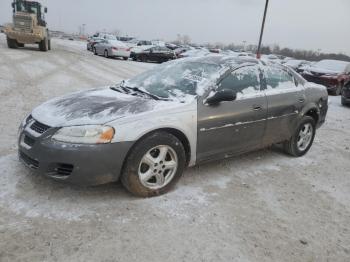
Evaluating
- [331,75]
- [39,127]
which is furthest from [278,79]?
[331,75]

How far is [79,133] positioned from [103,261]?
126 centimetres

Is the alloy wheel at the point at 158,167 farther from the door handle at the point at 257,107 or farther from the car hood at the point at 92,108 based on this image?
the door handle at the point at 257,107

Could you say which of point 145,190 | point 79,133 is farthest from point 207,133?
point 79,133

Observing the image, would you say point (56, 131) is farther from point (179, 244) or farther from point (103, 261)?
point (179, 244)

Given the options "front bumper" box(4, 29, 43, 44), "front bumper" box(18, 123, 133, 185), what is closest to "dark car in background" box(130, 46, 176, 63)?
"front bumper" box(4, 29, 43, 44)

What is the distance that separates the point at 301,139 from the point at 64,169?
3.88 metres

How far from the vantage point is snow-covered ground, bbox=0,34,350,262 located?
2.98 metres

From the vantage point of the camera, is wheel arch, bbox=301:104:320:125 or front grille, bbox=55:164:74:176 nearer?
front grille, bbox=55:164:74:176

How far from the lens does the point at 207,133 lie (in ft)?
13.8

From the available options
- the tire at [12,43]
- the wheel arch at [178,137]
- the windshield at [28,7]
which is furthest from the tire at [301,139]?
the windshield at [28,7]

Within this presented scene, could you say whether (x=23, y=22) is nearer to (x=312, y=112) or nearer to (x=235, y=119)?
(x=312, y=112)

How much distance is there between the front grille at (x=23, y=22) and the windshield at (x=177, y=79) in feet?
64.3

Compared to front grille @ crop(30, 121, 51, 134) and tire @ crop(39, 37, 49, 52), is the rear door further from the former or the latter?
tire @ crop(39, 37, 49, 52)

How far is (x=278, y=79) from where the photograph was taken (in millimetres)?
5281
